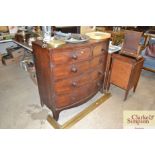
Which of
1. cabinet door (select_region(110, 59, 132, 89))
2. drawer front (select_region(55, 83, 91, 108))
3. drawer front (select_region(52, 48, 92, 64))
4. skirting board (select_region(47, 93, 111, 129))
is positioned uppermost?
drawer front (select_region(52, 48, 92, 64))

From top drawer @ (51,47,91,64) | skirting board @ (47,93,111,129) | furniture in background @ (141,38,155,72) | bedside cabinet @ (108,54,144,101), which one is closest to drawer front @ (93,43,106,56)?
top drawer @ (51,47,91,64)

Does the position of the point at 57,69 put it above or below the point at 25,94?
above

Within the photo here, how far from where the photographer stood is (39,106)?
2.33 metres

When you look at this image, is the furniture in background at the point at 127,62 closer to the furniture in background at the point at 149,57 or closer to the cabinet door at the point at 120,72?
the cabinet door at the point at 120,72

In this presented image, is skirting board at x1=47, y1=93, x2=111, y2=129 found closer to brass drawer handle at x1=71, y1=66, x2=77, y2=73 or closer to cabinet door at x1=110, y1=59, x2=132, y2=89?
cabinet door at x1=110, y1=59, x2=132, y2=89

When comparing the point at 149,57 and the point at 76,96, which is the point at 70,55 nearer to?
the point at 76,96

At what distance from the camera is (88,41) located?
69.7 inches

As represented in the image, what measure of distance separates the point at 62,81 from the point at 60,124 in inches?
25.8

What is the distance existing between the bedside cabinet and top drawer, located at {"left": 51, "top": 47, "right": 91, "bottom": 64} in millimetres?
677

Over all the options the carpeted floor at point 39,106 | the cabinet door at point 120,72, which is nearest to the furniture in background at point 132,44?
the cabinet door at point 120,72

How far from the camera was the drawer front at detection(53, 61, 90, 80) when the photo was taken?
164 centimetres

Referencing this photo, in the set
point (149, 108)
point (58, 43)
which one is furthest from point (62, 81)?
point (149, 108)
